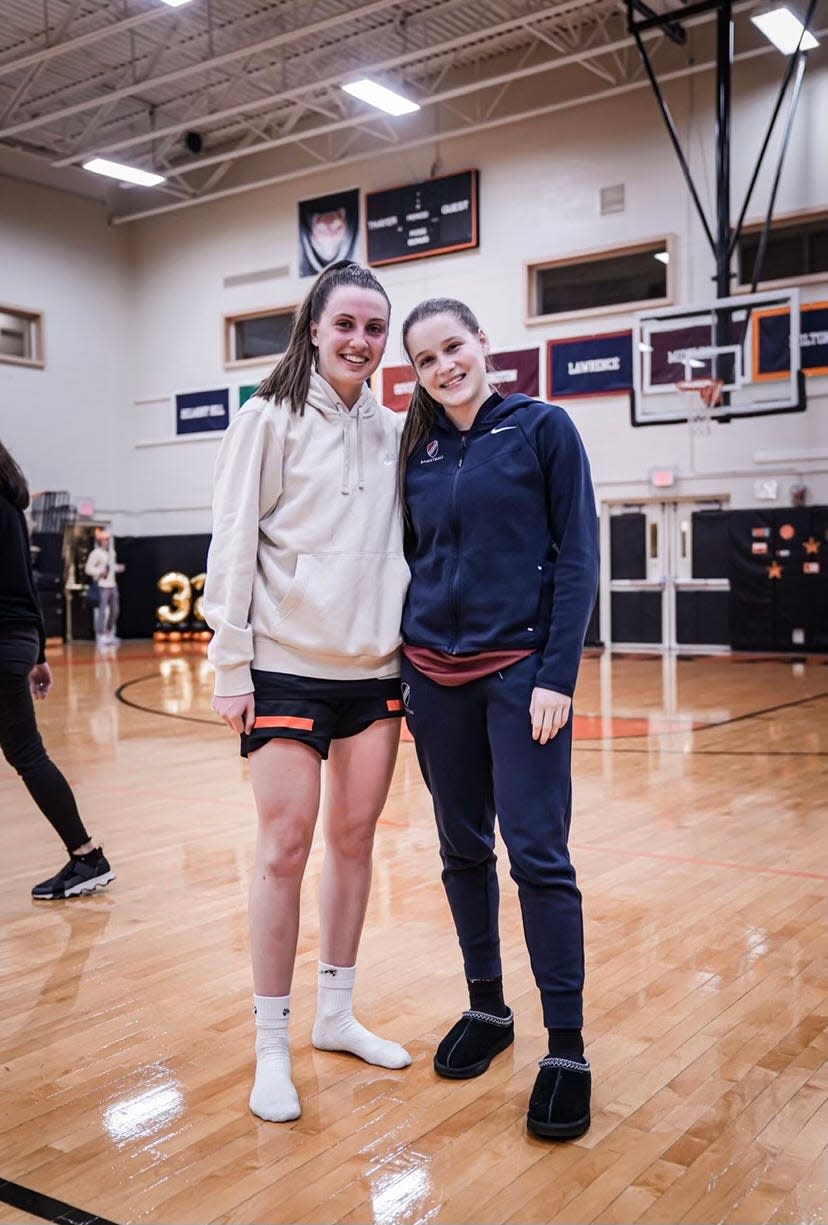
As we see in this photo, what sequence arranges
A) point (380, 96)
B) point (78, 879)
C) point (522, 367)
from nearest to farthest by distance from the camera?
point (78, 879) < point (380, 96) < point (522, 367)

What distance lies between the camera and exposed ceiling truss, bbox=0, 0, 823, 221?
13344 mm

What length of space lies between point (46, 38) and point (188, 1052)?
13967mm

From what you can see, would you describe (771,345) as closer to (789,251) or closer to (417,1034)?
(789,251)

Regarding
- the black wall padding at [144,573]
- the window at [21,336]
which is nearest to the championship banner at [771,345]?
the black wall padding at [144,573]

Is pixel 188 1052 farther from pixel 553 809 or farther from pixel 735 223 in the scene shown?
pixel 735 223

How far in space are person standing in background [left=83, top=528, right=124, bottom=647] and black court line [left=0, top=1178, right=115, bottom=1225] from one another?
15717 millimetres

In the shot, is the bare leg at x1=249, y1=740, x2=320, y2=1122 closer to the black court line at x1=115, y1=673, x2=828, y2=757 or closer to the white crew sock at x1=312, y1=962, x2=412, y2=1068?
the white crew sock at x1=312, y1=962, x2=412, y2=1068

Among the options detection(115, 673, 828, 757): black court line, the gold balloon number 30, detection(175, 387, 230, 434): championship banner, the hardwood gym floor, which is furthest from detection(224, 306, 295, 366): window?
the hardwood gym floor

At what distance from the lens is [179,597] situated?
63.2 feet

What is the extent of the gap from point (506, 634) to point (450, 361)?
59 centimetres

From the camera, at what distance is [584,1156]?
2.07m

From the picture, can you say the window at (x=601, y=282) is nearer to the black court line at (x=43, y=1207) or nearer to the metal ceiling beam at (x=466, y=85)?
the metal ceiling beam at (x=466, y=85)

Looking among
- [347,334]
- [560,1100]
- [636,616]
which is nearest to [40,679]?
[347,334]

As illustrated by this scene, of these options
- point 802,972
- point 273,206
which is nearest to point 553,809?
point 802,972
